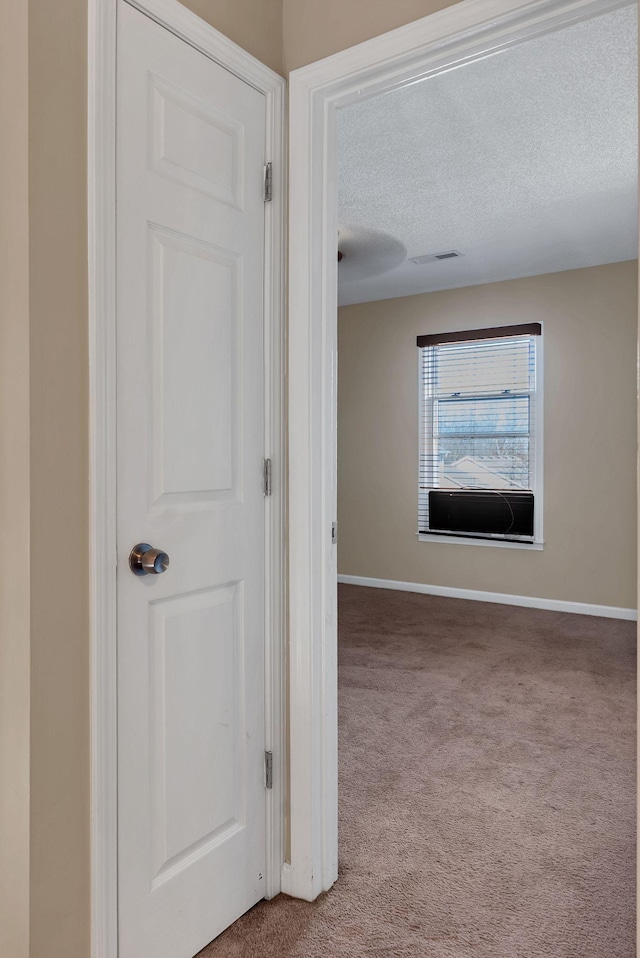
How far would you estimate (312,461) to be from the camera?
1815 millimetres

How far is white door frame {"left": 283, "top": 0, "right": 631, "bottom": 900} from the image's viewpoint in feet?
5.90

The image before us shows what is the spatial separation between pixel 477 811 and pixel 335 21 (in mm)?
2473

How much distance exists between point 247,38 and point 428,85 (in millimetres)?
1176

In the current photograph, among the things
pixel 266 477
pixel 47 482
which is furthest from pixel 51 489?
pixel 266 477

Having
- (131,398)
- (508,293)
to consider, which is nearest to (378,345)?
(508,293)

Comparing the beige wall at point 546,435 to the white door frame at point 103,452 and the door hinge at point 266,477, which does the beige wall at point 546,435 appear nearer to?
the door hinge at point 266,477

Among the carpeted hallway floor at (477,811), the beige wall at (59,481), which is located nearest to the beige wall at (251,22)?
the beige wall at (59,481)

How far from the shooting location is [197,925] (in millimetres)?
1605

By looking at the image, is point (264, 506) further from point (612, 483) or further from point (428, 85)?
point (612, 483)

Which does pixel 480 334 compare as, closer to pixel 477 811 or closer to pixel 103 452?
pixel 477 811

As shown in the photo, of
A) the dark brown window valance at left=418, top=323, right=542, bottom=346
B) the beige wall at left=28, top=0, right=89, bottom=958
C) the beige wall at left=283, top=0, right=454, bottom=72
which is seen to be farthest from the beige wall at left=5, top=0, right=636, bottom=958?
the dark brown window valance at left=418, top=323, right=542, bottom=346

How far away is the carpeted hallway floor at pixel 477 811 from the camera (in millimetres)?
1684

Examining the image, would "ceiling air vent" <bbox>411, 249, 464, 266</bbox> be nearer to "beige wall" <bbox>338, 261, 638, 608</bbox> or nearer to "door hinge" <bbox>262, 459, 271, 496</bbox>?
"beige wall" <bbox>338, 261, 638, 608</bbox>

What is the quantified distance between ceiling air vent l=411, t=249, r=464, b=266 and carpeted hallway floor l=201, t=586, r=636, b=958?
2.73m
